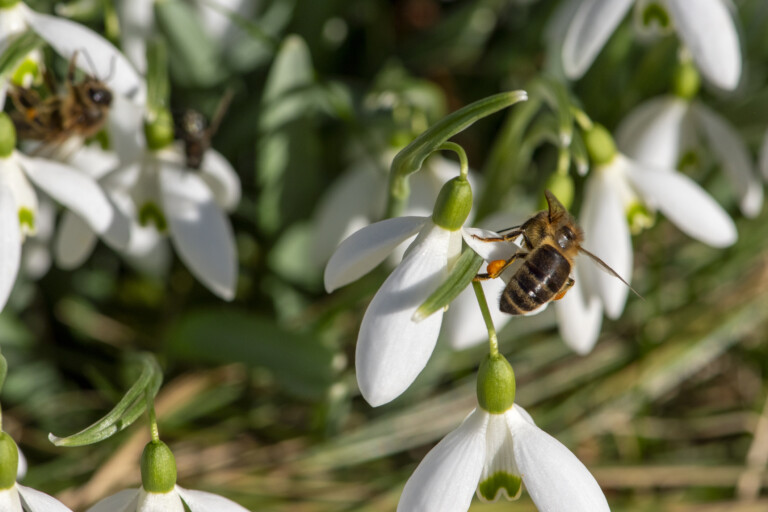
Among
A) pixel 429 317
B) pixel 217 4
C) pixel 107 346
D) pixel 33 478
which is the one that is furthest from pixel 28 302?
pixel 429 317

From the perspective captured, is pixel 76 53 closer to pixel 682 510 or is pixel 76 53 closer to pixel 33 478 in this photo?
pixel 33 478

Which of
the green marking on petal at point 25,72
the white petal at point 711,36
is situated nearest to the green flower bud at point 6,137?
the green marking on petal at point 25,72

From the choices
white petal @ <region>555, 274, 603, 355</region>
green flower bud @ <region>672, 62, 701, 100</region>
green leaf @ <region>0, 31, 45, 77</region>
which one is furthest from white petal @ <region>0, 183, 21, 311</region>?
green flower bud @ <region>672, 62, 701, 100</region>

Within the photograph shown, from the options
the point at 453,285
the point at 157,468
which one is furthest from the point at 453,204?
the point at 157,468

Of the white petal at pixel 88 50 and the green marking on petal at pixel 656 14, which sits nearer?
the white petal at pixel 88 50

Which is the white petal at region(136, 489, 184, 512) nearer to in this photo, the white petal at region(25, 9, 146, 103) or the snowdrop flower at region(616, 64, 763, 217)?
the white petal at region(25, 9, 146, 103)

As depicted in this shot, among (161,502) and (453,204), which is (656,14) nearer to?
(453,204)

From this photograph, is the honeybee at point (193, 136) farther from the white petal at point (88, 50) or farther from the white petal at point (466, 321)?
the white petal at point (466, 321)
